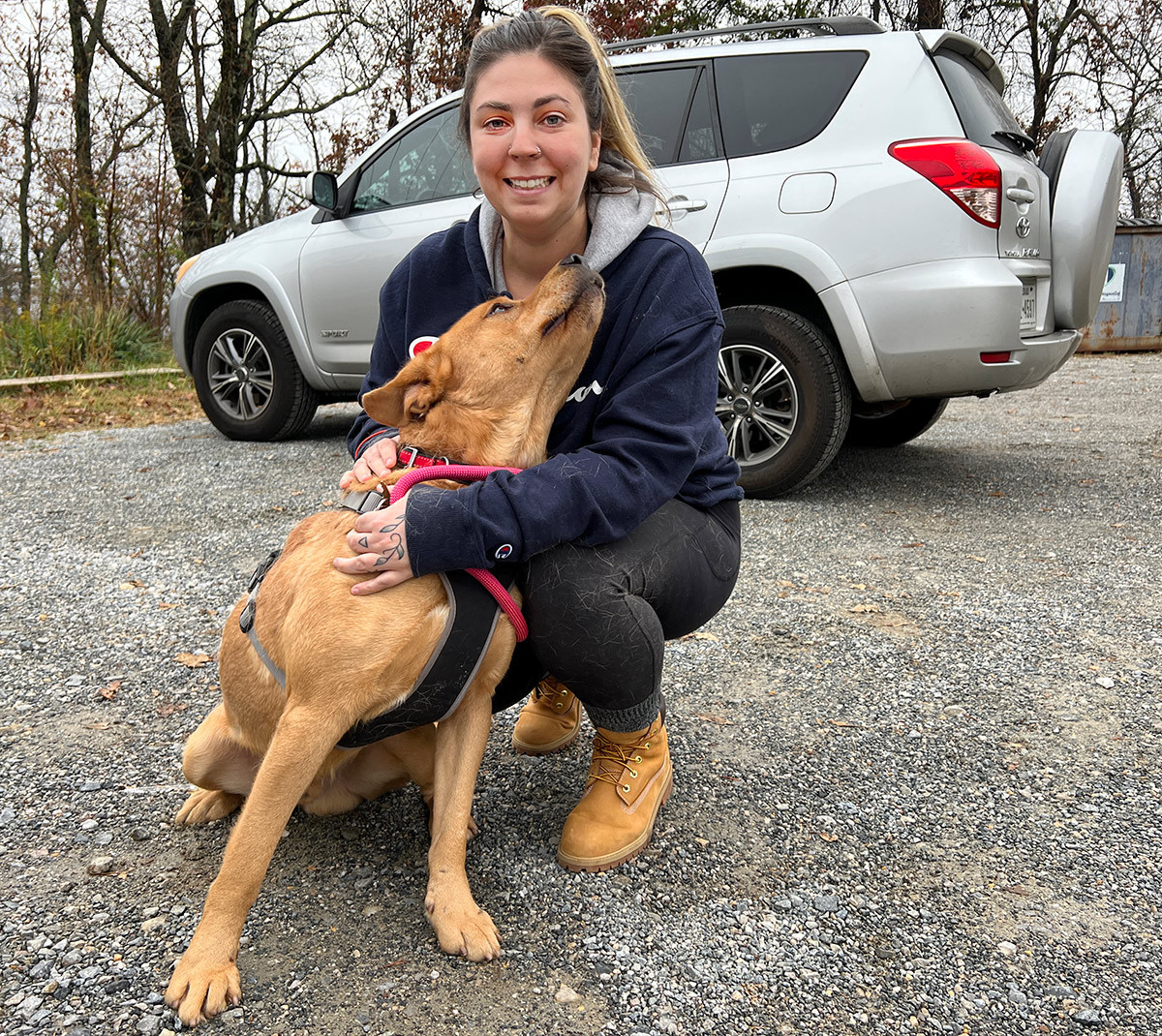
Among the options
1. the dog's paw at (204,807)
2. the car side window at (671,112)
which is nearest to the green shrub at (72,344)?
the car side window at (671,112)

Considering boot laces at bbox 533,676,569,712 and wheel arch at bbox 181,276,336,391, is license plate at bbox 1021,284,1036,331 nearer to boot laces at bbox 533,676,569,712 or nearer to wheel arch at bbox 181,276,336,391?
boot laces at bbox 533,676,569,712

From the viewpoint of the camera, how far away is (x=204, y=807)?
239cm

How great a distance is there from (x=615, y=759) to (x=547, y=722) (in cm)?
47

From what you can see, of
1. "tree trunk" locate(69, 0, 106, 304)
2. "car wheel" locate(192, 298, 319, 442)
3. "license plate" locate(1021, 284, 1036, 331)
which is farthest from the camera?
"tree trunk" locate(69, 0, 106, 304)

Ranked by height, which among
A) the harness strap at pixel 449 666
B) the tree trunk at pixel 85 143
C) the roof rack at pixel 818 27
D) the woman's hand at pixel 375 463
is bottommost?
the harness strap at pixel 449 666

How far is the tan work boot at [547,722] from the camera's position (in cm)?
279

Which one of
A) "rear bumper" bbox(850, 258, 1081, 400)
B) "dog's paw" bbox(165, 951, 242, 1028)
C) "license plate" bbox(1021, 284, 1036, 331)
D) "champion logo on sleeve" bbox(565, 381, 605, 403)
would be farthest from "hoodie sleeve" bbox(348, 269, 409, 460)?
"license plate" bbox(1021, 284, 1036, 331)

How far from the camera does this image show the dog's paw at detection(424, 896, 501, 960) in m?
1.89

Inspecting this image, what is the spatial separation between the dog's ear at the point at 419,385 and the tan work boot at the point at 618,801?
95 centimetres

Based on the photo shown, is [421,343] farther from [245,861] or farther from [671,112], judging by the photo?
[671,112]

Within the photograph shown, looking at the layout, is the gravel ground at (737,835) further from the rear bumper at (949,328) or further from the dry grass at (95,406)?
the dry grass at (95,406)

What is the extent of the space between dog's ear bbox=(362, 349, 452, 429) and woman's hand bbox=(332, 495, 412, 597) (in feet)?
1.49

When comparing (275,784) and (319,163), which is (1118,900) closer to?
(275,784)

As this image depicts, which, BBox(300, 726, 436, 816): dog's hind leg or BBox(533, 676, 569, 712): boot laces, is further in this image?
BBox(533, 676, 569, 712): boot laces
